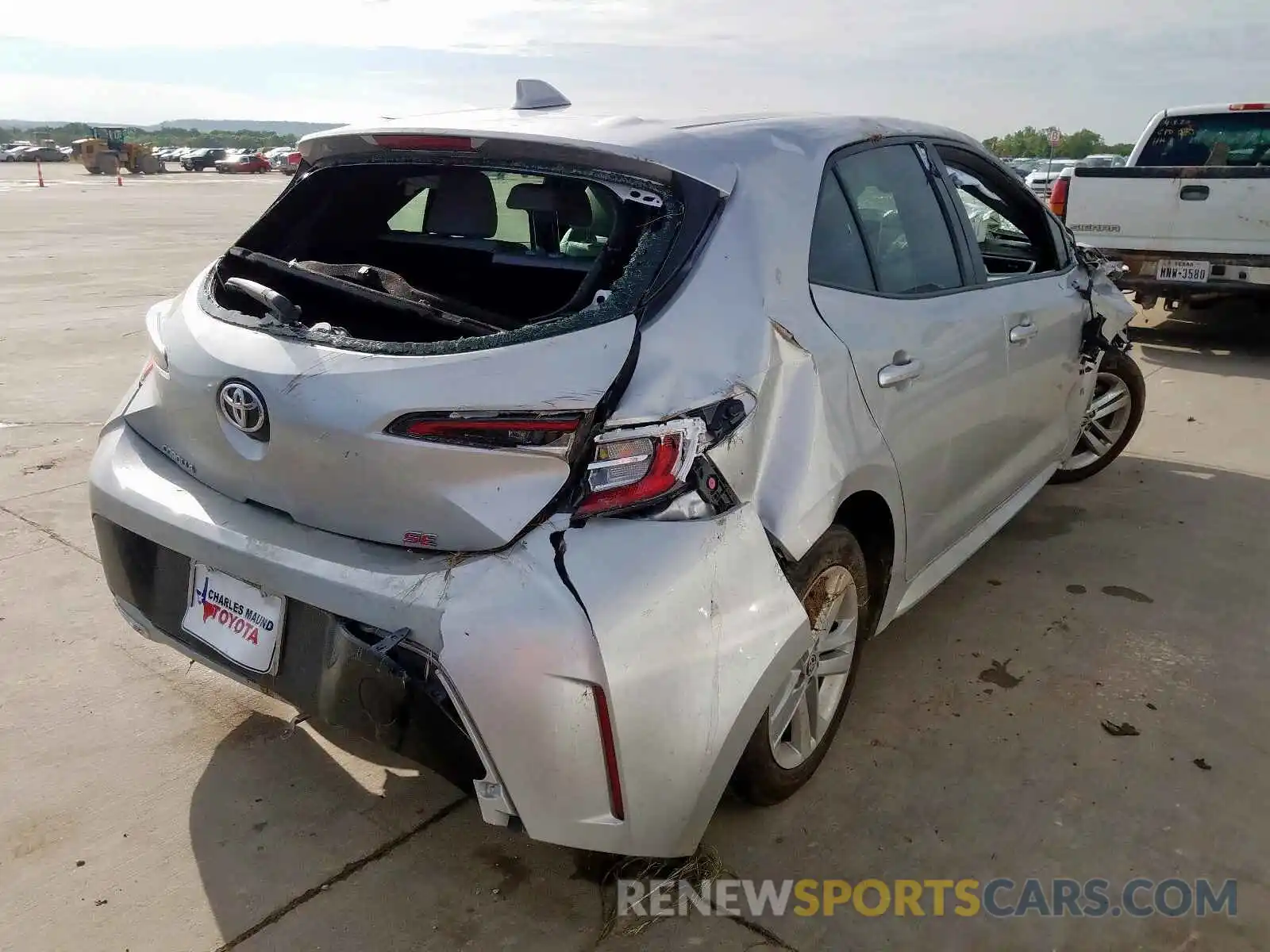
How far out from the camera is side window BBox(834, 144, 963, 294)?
2811mm

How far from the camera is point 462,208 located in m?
3.01

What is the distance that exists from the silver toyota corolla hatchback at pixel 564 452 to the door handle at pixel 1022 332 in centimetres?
42

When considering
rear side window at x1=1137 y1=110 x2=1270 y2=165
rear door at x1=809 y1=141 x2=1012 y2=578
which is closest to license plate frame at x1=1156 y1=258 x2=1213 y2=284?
rear side window at x1=1137 y1=110 x2=1270 y2=165

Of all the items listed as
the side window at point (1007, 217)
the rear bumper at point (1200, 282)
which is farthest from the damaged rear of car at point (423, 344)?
the rear bumper at point (1200, 282)

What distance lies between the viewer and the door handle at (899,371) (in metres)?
2.62

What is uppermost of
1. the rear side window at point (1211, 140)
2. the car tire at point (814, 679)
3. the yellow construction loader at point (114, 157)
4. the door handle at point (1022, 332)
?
the rear side window at point (1211, 140)

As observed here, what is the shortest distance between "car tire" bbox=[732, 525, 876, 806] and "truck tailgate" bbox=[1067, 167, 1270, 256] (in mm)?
6419

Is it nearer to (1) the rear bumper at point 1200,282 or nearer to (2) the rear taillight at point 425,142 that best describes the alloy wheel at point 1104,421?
(1) the rear bumper at point 1200,282

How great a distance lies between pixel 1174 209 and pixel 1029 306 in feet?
17.3

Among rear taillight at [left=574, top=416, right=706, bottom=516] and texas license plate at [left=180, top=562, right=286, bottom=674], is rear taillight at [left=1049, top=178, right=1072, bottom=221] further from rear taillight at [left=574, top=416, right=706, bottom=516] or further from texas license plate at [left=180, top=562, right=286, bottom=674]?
texas license plate at [left=180, top=562, right=286, bottom=674]

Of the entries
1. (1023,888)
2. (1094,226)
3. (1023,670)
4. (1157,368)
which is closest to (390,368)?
(1023,888)

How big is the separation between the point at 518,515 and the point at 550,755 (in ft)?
1.51

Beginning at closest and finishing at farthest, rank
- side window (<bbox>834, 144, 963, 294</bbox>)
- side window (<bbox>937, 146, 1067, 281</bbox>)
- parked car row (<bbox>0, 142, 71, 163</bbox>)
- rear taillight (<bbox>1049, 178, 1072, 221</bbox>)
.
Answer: side window (<bbox>834, 144, 963, 294</bbox>), side window (<bbox>937, 146, 1067, 281</bbox>), rear taillight (<bbox>1049, 178, 1072, 221</bbox>), parked car row (<bbox>0, 142, 71, 163</bbox>)

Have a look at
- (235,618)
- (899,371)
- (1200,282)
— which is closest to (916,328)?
(899,371)
